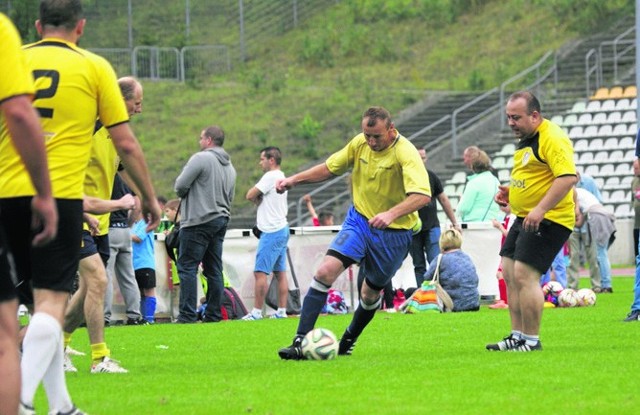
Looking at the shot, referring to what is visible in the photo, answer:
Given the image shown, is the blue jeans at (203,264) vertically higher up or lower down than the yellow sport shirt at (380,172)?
lower down

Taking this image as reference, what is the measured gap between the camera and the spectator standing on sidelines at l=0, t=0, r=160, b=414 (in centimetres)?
671

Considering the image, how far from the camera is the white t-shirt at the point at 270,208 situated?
17266 millimetres

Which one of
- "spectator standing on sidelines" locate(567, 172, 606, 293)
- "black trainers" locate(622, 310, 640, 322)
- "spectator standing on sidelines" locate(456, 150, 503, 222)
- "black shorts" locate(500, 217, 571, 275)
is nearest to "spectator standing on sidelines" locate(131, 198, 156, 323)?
"spectator standing on sidelines" locate(456, 150, 503, 222)

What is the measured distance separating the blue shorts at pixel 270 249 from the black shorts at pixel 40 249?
1025 centimetres

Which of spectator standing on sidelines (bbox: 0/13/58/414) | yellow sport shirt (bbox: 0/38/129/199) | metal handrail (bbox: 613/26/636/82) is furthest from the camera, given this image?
metal handrail (bbox: 613/26/636/82)

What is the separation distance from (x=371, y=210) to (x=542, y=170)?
1.33 m

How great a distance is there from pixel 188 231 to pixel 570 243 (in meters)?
7.56

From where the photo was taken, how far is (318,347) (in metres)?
10.4

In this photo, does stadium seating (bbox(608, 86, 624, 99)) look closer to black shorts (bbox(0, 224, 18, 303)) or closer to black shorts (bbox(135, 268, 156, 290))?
black shorts (bbox(135, 268, 156, 290))

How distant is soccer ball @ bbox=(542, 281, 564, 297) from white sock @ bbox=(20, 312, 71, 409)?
38.5 feet

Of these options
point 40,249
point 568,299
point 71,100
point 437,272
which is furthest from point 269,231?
point 40,249

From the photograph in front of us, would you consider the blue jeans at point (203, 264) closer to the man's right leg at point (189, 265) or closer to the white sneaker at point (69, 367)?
the man's right leg at point (189, 265)

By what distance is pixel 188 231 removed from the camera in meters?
16.2

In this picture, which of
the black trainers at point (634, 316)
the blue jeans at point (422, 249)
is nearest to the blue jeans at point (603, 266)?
the blue jeans at point (422, 249)
